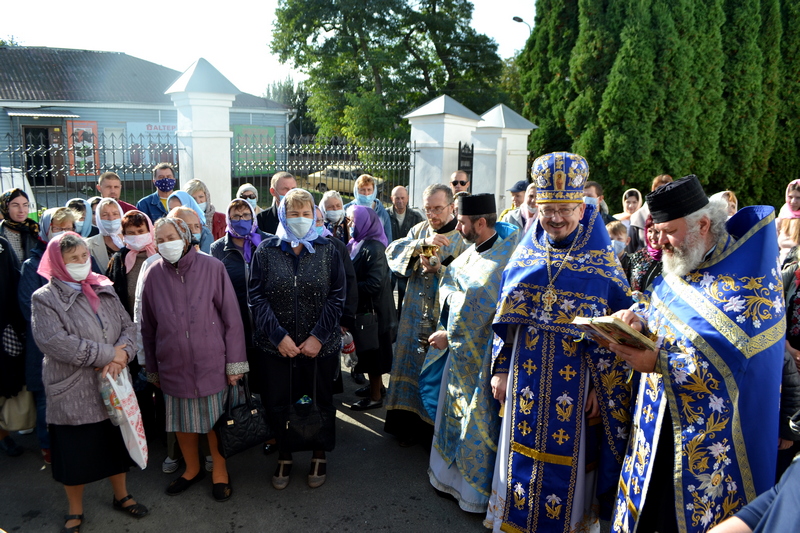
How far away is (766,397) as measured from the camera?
2.39m

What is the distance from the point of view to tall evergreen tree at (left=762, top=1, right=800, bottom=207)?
1428cm

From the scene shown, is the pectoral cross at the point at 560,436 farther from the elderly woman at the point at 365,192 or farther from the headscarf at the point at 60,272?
the elderly woman at the point at 365,192

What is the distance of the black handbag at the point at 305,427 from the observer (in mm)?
3916

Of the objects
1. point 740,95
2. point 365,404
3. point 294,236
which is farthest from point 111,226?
point 740,95

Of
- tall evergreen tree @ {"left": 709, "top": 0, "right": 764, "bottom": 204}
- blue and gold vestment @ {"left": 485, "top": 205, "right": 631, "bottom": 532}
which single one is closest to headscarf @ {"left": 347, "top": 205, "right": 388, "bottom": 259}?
blue and gold vestment @ {"left": 485, "top": 205, "right": 631, "bottom": 532}

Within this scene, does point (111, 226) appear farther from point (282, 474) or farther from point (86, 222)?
point (282, 474)

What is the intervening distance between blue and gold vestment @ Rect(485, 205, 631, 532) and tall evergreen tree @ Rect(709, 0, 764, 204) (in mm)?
13293

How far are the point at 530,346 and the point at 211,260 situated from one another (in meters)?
2.07

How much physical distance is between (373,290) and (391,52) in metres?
22.6

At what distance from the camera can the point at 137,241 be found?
4.16 meters

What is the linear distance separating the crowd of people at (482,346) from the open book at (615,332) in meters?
0.06

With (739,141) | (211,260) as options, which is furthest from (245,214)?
(739,141)

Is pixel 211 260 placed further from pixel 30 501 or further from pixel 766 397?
pixel 766 397

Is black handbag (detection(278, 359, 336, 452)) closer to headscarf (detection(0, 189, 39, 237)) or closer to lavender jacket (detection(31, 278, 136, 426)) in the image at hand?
lavender jacket (detection(31, 278, 136, 426))
